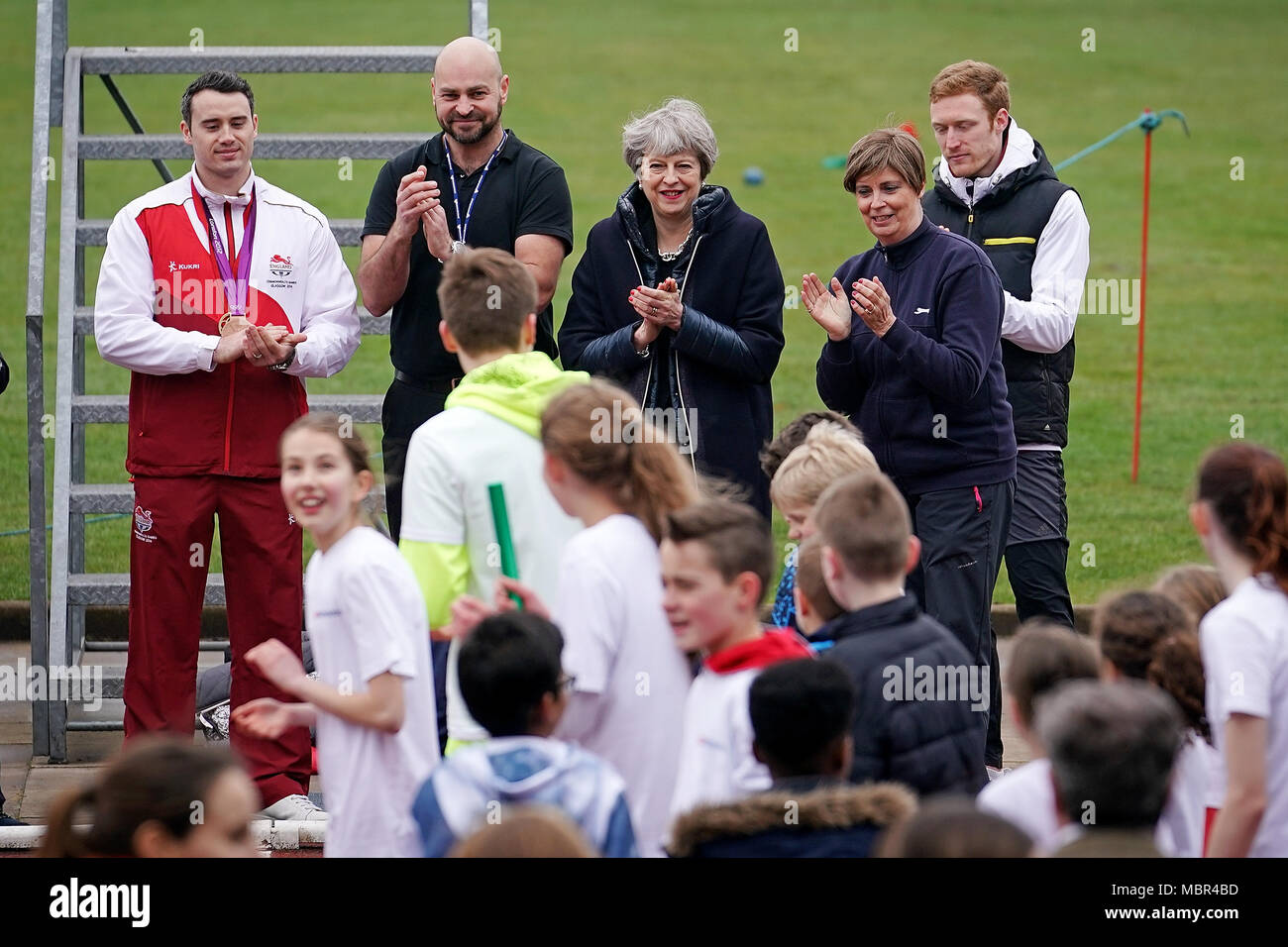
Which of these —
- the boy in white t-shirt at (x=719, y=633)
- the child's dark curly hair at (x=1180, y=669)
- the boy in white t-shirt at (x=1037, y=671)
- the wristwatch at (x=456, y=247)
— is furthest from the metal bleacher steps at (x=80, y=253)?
the child's dark curly hair at (x=1180, y=669)

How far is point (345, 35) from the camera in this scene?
3278 cm

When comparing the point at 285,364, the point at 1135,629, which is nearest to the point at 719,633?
the point at 1135,629

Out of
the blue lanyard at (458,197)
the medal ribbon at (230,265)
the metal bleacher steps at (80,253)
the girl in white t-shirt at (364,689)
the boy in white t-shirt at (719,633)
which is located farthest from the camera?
the metal bleacher steps at (80,253)

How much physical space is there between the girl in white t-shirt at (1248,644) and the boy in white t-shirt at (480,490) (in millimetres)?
1782

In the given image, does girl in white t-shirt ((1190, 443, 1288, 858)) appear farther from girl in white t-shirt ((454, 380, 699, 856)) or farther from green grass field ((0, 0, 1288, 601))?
green grass field ((0, 0, 1288, 601))

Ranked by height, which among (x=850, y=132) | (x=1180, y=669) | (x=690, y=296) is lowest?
(x=1180, y=669)

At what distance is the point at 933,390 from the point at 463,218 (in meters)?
1.98

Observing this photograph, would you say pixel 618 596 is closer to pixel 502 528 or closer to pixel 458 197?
pixel 502 528

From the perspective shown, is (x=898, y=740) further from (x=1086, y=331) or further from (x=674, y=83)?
(x=674, y=83)

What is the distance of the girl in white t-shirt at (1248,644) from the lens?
4.23 meters

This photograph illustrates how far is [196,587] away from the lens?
686 centimetres

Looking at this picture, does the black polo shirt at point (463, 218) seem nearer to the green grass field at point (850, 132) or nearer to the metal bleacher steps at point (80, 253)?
the metal bleacher steps at point (80, 253)

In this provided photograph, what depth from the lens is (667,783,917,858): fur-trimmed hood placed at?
3746 mm

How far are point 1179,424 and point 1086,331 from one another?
168 inches
